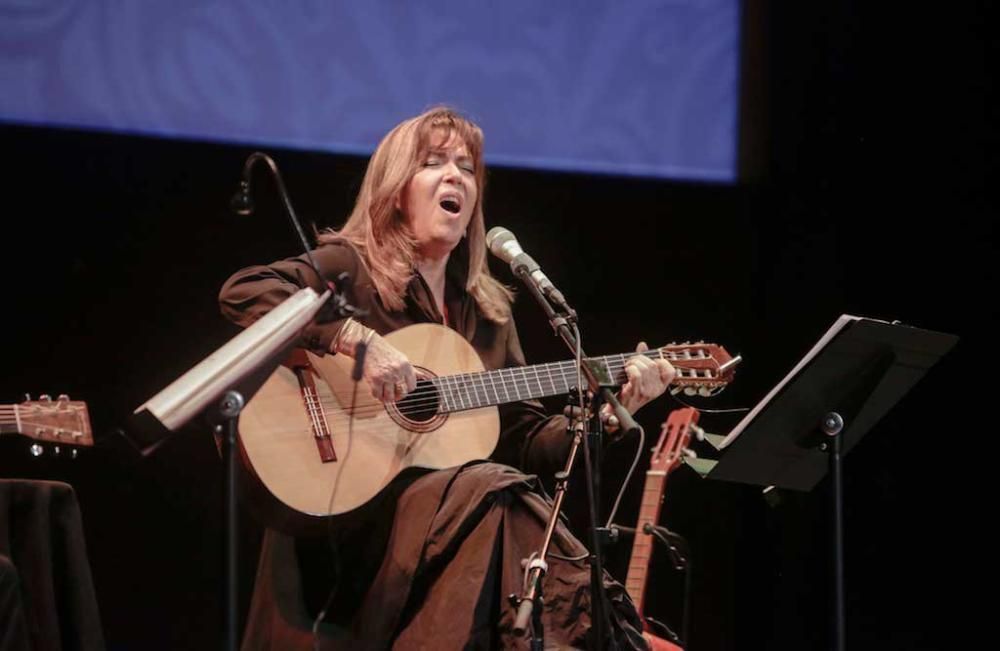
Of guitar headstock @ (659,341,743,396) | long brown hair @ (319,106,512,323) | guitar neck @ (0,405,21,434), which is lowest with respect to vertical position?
guitar neck @ (0,405,21,434)

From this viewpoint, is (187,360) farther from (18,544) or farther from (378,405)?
(18,544)

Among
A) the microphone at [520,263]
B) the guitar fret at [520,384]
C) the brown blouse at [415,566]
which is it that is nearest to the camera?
the brown blouse at [415,566]

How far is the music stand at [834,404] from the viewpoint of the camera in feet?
9.71

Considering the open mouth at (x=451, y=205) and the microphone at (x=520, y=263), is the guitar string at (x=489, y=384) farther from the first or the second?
the open mouth at (x=451, y=205)

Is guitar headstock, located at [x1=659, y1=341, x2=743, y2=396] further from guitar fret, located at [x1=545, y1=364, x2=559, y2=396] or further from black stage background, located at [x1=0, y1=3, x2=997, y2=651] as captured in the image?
black stage background, located at [x1=0, y1=3, x2=997, y2=651]

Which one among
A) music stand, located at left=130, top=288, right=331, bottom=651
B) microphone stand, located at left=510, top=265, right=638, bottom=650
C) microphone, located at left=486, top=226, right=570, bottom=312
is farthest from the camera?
microphone, located at left=486, top=226, right=570, bottom=312

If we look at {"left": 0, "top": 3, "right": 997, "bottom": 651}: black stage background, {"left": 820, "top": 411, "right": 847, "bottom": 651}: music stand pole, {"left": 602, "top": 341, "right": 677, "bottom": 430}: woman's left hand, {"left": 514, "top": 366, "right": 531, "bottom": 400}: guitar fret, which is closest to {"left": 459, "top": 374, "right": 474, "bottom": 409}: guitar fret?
{"left": 514, "top": 366, "right": 531, "bottom": 400}: guitar fret

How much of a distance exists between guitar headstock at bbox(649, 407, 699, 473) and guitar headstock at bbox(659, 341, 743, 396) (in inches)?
30.4

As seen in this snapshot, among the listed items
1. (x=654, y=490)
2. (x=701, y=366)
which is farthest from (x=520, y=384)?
(x=654, y=490)

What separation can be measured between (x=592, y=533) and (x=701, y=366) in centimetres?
100

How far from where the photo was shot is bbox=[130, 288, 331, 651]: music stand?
2.31 m

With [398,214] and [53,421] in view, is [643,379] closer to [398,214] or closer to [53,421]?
[398,214]

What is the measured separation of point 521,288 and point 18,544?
2.57m

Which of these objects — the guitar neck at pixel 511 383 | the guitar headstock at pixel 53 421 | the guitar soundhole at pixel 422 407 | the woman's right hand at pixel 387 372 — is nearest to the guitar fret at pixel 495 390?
the guitar neck at pixel 511 383
